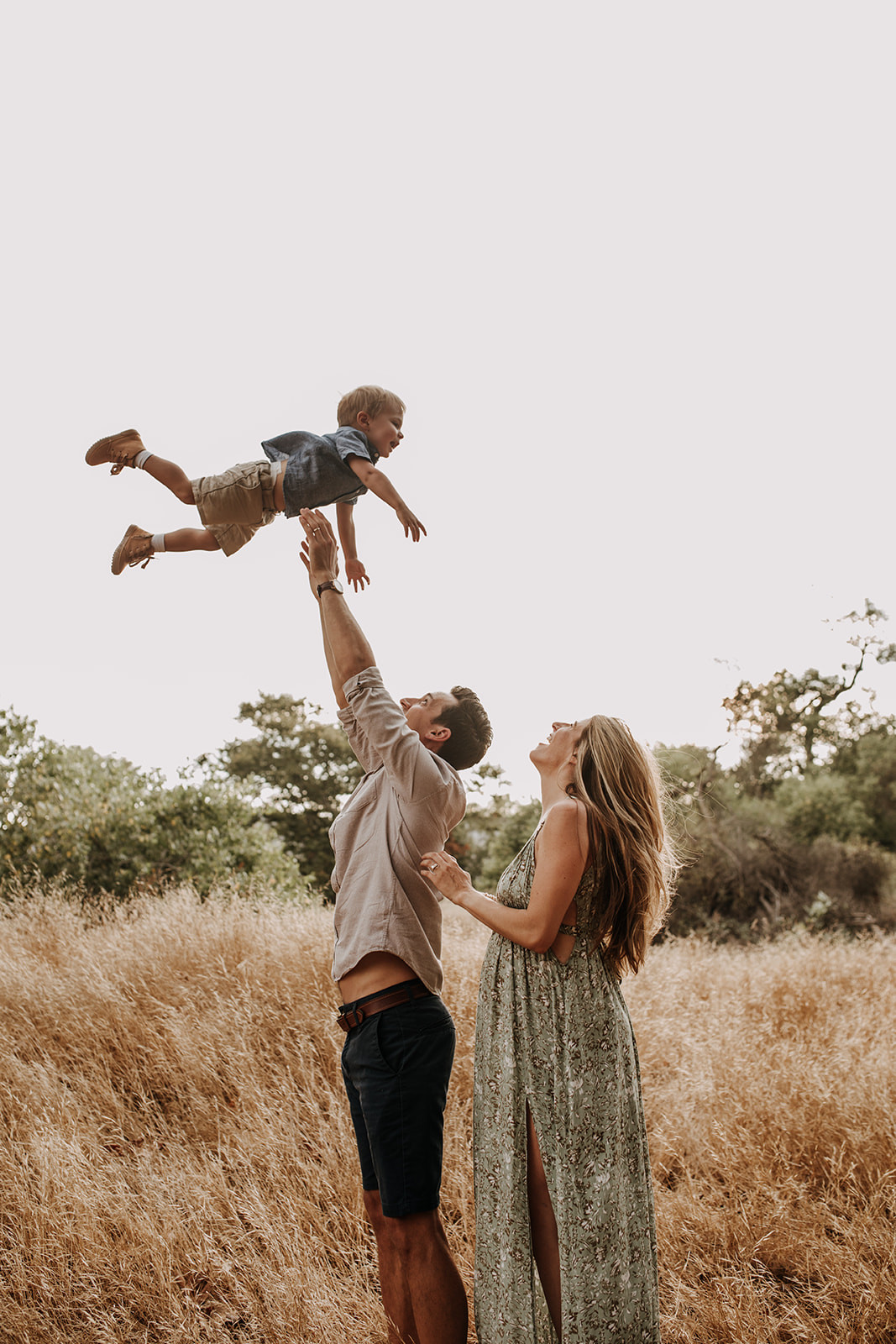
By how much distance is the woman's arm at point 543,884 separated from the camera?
2305 mm

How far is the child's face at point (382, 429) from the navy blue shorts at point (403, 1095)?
1.76 m

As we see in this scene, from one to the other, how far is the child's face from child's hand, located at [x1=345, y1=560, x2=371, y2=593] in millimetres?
413

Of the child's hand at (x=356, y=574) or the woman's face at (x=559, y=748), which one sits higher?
the child's hand at (x=356, y=574)

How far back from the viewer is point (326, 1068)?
4828 mm

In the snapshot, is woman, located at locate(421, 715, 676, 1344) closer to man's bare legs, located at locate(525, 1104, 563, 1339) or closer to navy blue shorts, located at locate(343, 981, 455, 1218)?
man's bare legs, located at locate(525, 1104, 563, 1339)

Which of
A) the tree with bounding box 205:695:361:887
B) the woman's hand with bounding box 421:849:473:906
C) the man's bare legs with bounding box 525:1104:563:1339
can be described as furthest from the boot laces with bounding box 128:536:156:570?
the tree with bounding box 205:695:361:887

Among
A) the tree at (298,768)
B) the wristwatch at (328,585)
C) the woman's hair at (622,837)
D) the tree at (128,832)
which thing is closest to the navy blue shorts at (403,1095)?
the woman's hair at (622,837)

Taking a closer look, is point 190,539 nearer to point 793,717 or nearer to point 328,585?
point 328,585

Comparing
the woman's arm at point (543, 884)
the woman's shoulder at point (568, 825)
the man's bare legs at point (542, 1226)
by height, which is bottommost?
the man's bare legs at point (542, 1226)

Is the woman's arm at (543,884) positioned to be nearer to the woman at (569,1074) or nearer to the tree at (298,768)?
the woman at (569,1074)

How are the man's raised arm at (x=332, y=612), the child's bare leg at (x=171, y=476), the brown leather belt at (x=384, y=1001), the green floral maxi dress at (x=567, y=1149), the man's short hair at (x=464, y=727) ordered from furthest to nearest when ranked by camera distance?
the child's bare leg at (x=171, y=476) < the man's short hair at (x=464, y=727) < the man's raised arm at (x=332, y=612) < the brown leather belt at (x=384, y=1001) < the green floral maxi dress at (x=567, y=1149)

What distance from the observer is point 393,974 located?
7.79 feet

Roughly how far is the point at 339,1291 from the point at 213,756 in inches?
416

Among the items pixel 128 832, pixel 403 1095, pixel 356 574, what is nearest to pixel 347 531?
pixel 356 574
